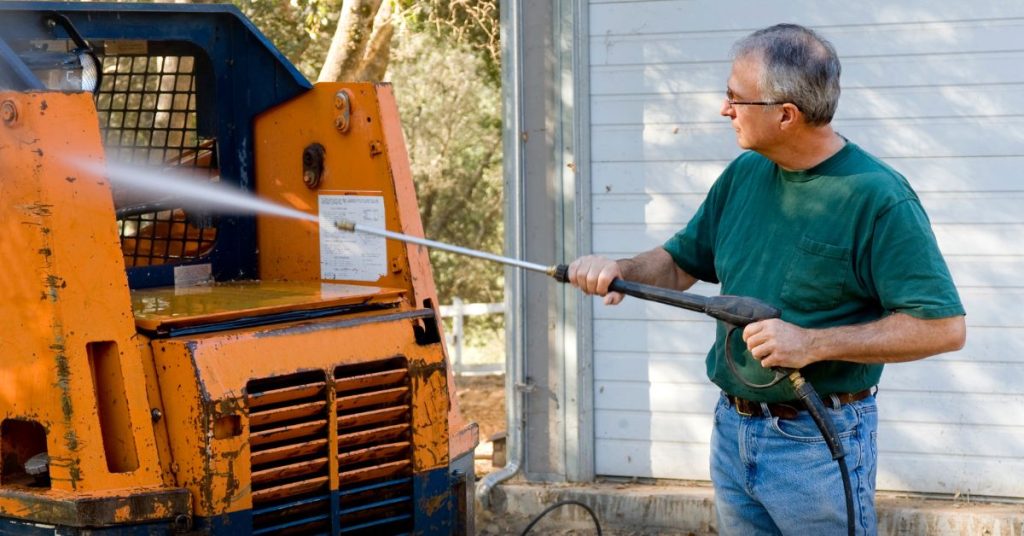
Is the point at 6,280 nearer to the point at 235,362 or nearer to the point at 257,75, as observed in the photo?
the point at 235,362

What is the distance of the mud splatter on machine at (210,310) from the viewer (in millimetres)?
3520

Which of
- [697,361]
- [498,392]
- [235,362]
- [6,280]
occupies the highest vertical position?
[6,280]

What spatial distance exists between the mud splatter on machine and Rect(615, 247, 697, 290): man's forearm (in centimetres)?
68

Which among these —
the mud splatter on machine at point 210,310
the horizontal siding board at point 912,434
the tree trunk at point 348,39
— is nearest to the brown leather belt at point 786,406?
the mud splatter on machine at point 210,310

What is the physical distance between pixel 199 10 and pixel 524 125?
271 cm

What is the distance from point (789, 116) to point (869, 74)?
342cm

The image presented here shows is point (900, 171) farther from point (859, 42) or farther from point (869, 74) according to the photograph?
point (859, 42)

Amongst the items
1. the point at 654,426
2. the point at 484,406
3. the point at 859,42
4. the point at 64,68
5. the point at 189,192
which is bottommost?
the point at 484,406

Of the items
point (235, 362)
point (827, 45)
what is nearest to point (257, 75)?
point (235, 362)

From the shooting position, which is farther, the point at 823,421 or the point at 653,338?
the point at 653,338

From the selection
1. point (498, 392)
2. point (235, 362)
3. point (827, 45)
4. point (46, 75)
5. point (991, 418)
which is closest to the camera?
point (827, 45)

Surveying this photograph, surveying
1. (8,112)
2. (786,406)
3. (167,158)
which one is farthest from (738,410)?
(167,158)

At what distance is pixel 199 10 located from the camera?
15.1 feet

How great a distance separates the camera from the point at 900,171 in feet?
21.8
